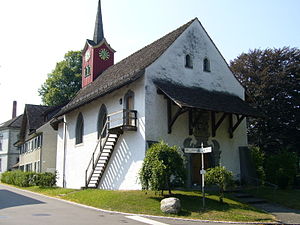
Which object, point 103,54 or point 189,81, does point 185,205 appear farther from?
point 103,54

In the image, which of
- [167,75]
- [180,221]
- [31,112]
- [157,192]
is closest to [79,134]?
[167,75]

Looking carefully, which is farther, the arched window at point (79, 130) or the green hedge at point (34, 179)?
the green hedge at point (34, 179)

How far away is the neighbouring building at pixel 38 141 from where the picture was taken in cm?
3825

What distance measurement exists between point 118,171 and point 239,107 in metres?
8.25

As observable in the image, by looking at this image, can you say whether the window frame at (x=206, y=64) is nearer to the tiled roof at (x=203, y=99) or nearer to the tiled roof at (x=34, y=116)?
the tiled roof at (x=203, y=99)

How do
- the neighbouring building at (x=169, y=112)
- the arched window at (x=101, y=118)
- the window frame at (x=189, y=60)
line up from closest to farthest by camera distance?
the neighbouring building at (x=169, y=112) → the window frame at (x=189, y=60) → the arched window at (x=101, y=118)

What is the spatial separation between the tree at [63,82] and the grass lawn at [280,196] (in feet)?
115

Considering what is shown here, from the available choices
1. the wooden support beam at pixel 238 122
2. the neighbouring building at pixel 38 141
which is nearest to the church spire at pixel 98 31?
the neighbouring building at pixel 38 141

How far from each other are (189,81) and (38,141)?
23588 millimetres

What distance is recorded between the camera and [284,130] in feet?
106

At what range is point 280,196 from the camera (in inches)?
768

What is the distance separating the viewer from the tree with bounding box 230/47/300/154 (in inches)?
1272

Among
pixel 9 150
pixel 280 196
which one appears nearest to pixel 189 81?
pixel 280 196

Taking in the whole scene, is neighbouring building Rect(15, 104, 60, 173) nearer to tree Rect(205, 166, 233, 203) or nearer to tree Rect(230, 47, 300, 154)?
tree Rect(230, 47, 300, 154)
